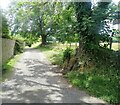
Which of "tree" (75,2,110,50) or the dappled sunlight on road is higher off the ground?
"tree" (75,2,110,50)

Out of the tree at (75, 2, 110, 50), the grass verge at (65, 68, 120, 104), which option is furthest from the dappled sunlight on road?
the tree at (75, 2, 110, 50)

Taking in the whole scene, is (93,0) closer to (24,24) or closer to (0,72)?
(0,72)

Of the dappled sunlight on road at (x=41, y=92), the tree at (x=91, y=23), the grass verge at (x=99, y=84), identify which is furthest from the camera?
the tree at (x=91, y=23)

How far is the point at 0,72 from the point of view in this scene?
1238 cm

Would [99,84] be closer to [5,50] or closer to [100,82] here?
[100,82]

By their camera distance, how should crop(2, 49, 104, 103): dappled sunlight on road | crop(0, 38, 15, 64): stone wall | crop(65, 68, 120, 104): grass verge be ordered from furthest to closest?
crop(0, 38, 15, 64): stone wall < crop(65, 68, 120, 104): grass verge < crop(2, 49, 104, 103): dappled sunlight on road

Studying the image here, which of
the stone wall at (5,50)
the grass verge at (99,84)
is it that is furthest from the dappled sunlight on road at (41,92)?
the stone wall at (5,50)

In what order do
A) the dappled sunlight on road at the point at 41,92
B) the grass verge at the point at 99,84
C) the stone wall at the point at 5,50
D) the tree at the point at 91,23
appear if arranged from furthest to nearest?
the stone wall at the point at 5,50
the tree at the point at 91,23
the grass verge at the point at 99,84
the dappled sunlight on road at the point at 41,92

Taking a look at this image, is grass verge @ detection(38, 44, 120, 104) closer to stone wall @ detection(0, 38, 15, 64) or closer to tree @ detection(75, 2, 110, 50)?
tree @ detection(75, 2, 110, 50)

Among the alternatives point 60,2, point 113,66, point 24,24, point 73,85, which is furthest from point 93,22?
point 24,24

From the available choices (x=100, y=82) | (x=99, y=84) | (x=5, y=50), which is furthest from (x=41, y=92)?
(x=5, y=50)

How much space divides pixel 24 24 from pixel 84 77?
101 feet

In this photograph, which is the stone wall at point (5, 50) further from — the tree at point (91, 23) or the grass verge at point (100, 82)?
the grass verge at point (100, 82)

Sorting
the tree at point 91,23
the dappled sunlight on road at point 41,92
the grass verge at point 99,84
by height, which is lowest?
the dappled sunlight on road at point 41,92
